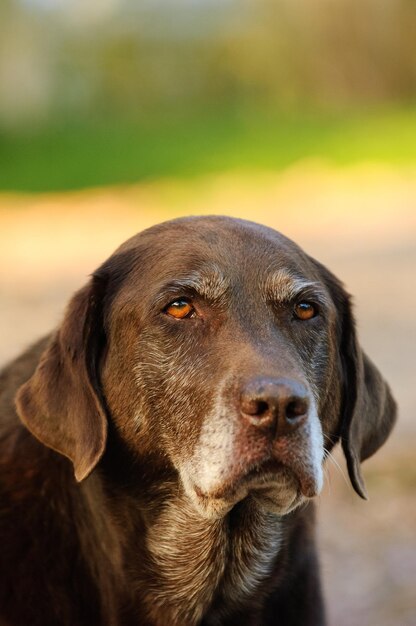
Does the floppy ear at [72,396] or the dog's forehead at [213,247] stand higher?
the dog's forehead at [213,247]

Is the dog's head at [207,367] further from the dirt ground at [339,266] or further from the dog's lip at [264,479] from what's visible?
the dirt ground at [339,266]

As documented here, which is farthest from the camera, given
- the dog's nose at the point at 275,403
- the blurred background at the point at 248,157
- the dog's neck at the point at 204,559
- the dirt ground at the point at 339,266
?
the blurred background at the point at 248,157

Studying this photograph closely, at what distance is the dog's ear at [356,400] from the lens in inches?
169

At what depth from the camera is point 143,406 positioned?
4.01 metres

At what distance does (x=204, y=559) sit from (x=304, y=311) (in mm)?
995

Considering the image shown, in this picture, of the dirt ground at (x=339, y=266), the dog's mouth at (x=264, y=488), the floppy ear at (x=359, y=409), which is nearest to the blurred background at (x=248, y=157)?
the dirt ground at (x=339, y=266)

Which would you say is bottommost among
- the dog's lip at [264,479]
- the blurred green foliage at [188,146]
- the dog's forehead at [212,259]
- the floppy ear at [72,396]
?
the dog's lip at [264,479]

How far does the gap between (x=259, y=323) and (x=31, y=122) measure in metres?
29.5

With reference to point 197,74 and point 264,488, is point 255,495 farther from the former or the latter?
point 197,74

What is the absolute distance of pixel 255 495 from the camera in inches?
153

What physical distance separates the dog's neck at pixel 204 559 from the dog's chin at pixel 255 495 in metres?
0.19

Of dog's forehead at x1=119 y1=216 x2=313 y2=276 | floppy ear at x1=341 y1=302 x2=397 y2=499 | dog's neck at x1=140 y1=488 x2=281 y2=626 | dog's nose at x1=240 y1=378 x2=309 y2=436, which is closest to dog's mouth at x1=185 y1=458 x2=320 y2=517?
dog's nose at x1=240 y1=378 x2=309 y2=436

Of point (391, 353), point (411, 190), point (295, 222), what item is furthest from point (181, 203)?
point (391, 353)

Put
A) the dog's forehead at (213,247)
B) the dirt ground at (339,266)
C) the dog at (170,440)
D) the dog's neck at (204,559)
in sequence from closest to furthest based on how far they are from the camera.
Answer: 1. the dog at (170,440)
2. the dog's forehead at (213,247)
3. the dog's neck at (204,559)
4. the dirt ground at (339,266)
